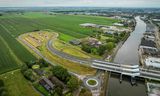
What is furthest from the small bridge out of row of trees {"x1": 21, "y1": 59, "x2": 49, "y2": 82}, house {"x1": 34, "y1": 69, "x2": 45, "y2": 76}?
row of trees {"x1": 21, "y1": 59, "x2": 49, "y2": 82}

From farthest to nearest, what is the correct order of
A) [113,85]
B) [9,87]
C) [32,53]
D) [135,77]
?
1. [32,53]
2. [135,77]
3. [113,85]
4. [9,87]

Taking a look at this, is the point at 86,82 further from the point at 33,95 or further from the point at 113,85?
the point at 33,95

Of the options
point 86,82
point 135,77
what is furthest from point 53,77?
point 135,77

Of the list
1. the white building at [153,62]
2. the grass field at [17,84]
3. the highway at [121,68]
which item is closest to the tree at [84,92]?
the grass field at [17,84]

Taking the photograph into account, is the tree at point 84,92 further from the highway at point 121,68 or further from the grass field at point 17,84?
the highway at point 121,68

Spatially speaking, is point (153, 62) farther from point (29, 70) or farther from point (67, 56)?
point (29, 70)

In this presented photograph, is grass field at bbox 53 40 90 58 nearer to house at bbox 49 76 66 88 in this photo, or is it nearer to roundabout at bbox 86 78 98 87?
roundabout at bbox 86 78 98 87

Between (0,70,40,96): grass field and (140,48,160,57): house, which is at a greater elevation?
(140,48,160,57): house
